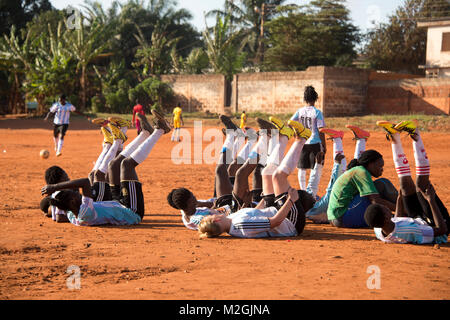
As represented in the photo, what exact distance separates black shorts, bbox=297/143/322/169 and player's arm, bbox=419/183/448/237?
8.97 feet

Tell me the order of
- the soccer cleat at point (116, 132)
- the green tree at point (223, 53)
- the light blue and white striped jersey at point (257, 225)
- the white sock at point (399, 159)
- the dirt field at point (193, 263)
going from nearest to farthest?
1. the dirt field at point (193, 263)
2. the white sock at point (399, 159)
3. the light blue and white striped jersey at point (257, 225)
4. the soccer cleat at point (116, 132)
5. the green tree at point (223, 53)

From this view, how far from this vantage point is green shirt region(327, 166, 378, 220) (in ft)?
21.2

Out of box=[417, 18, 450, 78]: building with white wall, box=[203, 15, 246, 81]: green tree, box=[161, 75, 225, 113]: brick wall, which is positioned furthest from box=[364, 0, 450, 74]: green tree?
box=[161, 75, 225, 113]: brick wall

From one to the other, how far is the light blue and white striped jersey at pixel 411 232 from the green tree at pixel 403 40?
34857 mm

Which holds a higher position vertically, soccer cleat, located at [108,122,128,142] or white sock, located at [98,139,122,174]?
soccer cleat, located at [108,122,128,142]

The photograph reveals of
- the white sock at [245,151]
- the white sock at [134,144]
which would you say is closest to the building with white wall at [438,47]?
the white sock at [245,151]

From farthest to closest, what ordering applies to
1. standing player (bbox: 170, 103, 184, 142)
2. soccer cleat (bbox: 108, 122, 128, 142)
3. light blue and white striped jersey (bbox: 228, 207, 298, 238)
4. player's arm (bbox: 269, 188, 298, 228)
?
standing player (bbox: 170, 103, 184, 142), soccer cleat (bbox: 108, 122, 128, 142), light blue and white striped jersey (bbox: 228, 207, 298, 238), player's arm (bbox: 269, 188, 298, 228)

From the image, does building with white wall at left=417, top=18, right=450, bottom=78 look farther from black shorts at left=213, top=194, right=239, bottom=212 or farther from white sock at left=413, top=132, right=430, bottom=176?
white sock at left=413, top=132, right=430, bottom=176

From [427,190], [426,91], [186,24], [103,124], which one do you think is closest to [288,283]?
[427,190]

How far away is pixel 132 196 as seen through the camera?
24.2 feet

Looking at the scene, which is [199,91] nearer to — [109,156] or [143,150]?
[109,156]

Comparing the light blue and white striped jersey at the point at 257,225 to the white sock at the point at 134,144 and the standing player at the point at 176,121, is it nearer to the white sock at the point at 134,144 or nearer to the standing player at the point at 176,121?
the white sock at the point at 134,144

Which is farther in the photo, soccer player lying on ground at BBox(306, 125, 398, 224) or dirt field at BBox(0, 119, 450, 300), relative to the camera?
soccer player lying on ground at BBox(306, 125, 398, 224)

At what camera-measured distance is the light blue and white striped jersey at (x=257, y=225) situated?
20.7 ft
